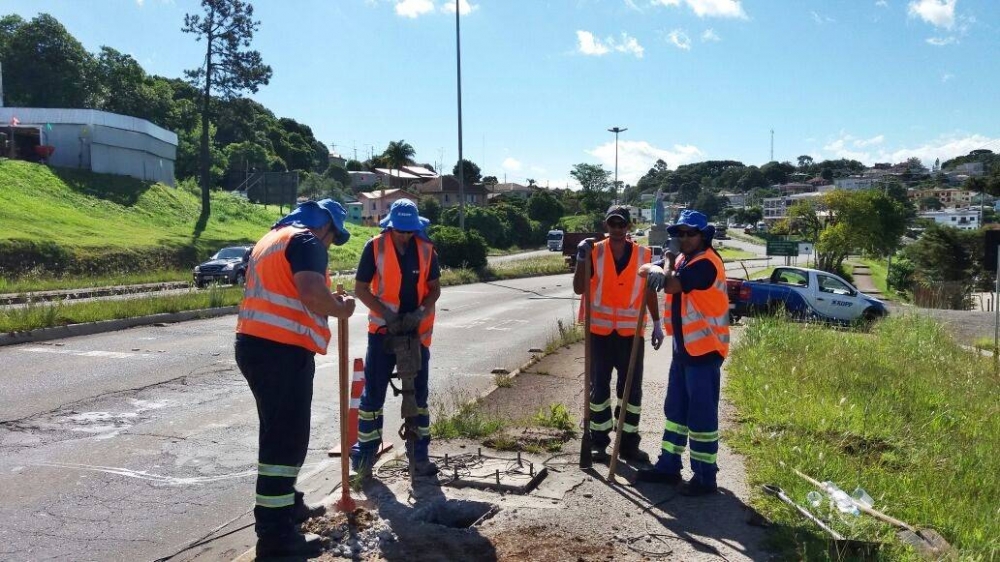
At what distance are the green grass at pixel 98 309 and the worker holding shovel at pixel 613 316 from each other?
33.4 ft

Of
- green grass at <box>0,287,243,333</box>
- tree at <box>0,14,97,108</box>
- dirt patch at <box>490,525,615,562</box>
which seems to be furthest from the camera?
tree at <box>0,14,97,108</box>

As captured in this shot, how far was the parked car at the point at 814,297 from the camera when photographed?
1992 centimetres

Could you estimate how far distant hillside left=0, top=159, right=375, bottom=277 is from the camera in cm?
2875

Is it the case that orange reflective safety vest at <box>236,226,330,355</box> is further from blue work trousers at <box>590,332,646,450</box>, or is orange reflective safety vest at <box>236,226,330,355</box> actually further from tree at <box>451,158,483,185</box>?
tree at <box>451,158,483,185</box>

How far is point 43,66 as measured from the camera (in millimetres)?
64188

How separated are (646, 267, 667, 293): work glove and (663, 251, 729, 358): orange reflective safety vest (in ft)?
0.80

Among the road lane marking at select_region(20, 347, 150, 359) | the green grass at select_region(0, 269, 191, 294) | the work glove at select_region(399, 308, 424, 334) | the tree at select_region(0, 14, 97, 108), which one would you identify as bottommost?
the road lane marking at select_region(20, 347, 150, 359)

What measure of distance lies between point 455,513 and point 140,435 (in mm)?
3580

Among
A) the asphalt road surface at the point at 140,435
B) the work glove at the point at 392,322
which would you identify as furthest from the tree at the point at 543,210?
the work glove at the point at 392,322

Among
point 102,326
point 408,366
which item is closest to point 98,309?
point 102,326

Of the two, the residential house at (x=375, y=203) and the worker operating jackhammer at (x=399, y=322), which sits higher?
the residential house at (x=375, y=203)

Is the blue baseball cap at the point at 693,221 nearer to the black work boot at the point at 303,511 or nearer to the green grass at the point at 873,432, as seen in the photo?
the green grass at the point at 873,432

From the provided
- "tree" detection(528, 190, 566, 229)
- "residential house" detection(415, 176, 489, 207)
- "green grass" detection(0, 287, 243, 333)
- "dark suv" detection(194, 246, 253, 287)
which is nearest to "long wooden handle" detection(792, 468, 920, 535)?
"green grass" detection(0, 287, 243, 333)

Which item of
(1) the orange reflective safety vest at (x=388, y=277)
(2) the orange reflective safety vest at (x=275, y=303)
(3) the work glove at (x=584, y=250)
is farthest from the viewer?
(3) the work glove at (x=584, y=250)
